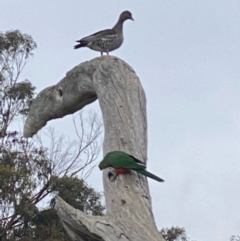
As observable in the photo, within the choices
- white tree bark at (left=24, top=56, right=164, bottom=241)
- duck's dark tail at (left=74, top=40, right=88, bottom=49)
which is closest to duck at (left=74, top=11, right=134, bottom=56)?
duck's dark tail at (left=74, top=40, right=88, bottom=49)

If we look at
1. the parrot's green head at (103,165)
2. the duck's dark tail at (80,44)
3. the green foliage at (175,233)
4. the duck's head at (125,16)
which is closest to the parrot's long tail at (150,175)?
the parrot's green head at (103,165)

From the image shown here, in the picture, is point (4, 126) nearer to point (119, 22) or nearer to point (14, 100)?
point (14, 100)

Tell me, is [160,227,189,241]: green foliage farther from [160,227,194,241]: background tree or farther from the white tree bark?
the white tree bark

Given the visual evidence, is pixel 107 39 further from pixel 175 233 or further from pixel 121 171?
pixel 175 233

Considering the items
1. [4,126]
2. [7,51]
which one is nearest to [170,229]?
[4,126]

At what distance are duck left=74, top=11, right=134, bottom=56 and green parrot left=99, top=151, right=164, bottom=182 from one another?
0.82 m

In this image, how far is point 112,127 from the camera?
314 cm

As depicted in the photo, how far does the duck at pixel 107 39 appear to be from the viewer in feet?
12.1

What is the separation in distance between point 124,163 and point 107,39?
3.03 ft

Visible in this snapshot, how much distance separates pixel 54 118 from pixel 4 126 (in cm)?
798

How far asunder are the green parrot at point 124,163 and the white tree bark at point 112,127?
5 cm

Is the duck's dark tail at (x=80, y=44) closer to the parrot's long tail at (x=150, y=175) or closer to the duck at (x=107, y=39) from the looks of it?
the duck at (x=107, y=39)

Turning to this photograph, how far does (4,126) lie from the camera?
11.5m

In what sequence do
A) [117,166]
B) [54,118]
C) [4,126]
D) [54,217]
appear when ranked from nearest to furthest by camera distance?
[117,166], [54,118], [54,217], [4,126]
